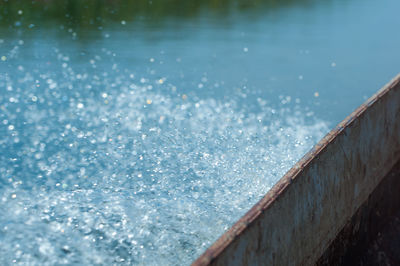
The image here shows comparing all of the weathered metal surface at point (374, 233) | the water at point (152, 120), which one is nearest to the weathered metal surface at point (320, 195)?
the weathered metal surface at point (374, 233)

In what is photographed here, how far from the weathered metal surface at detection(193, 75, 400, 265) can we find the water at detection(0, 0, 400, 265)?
3.83 feet

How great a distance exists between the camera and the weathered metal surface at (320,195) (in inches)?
90.4

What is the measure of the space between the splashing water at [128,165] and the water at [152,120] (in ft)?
0.06

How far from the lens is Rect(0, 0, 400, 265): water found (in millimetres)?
4246

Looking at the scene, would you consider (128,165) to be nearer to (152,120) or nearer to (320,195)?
(152,120)

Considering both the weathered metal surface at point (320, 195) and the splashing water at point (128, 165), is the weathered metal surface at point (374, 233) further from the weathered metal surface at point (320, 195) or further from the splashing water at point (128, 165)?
the splashing water at point (128, 165)

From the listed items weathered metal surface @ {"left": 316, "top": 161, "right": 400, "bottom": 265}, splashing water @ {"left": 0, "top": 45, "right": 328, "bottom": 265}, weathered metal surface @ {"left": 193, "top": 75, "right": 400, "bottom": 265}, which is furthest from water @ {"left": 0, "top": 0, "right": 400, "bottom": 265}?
weathered metal surface @ {"left": 193, "top": 75, "right": 400, "bottom": 265}

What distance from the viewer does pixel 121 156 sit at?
5.68 m

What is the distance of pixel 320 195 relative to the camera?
10.2 feet

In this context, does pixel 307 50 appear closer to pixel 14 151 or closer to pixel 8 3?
pixel 14 151

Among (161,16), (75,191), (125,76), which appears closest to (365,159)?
(75,191)

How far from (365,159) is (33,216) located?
2.73m

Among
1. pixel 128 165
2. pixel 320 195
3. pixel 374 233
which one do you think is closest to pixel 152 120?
pixel 128 165

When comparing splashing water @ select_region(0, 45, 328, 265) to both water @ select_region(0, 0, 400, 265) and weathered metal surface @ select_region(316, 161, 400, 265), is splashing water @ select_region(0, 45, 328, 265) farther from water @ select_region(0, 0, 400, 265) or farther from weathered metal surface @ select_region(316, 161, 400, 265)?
weathered metal surface @ select_region(316, 161, 400, 265)
